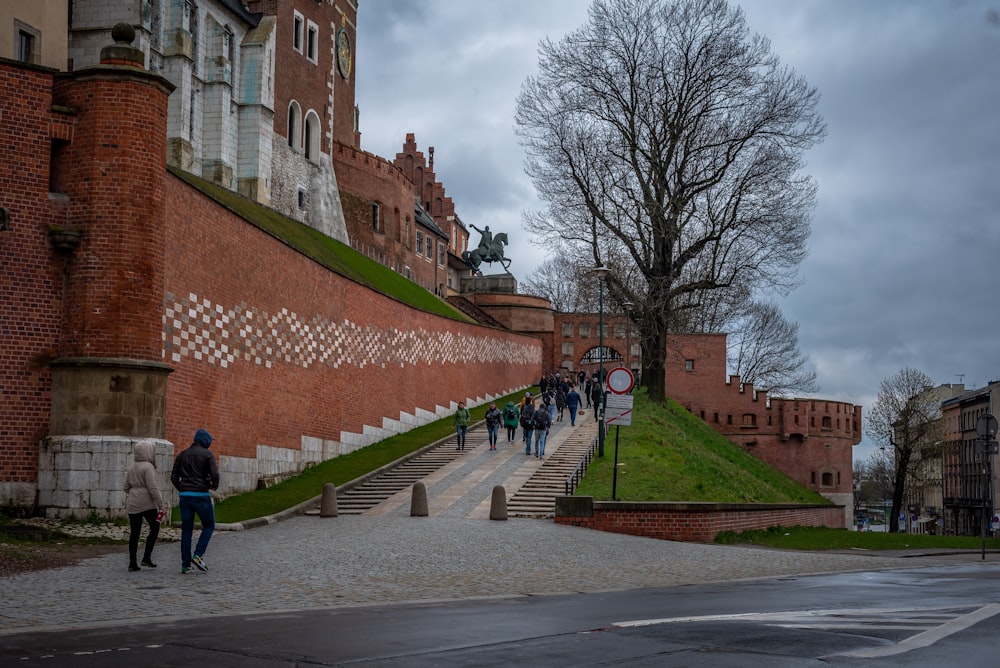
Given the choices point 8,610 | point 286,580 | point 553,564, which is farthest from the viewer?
point 553,564

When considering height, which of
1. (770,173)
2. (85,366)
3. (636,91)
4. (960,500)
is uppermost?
(636,91)

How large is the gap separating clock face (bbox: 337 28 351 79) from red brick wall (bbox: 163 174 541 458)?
29090 millimetres

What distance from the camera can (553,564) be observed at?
54.6ft

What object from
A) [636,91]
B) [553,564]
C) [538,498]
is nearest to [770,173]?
[636,91]

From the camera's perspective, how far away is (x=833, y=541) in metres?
27.0

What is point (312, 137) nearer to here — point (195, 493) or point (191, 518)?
point (195, 493)

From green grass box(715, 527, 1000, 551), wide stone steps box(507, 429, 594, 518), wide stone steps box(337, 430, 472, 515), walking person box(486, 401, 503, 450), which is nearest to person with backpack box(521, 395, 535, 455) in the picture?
wide stone steps box(507, 429, 594, 518)

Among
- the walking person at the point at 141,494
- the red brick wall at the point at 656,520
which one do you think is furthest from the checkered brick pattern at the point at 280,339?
the walking person at the point at 141,494

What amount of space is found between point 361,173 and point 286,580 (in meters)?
56.8

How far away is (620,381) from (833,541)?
7.72 metres

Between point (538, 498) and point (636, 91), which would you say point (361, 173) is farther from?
point (538, 498)

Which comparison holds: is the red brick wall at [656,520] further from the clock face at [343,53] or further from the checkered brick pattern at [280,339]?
the clock face at [343,53]

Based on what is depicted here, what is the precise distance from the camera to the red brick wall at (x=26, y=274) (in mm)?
19125

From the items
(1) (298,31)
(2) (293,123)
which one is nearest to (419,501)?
(2) (293,123)
